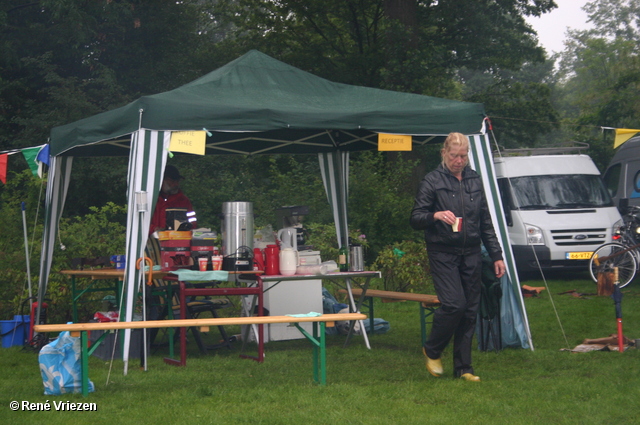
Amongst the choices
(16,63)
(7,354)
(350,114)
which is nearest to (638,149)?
(350,114)

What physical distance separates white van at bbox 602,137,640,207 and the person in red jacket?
842cm

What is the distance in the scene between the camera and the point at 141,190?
21.4 feet

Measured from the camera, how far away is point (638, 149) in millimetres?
13570

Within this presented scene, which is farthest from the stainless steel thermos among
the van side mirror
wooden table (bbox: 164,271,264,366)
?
the van side mirror

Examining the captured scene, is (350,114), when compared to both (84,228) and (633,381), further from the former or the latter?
(84,228)

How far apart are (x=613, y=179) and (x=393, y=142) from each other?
893 centimetres

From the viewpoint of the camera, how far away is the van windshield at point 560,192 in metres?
13.5

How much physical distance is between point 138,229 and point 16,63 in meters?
14.3

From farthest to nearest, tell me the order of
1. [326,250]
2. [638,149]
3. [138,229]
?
[638,149]
[326,250]
[138,229]

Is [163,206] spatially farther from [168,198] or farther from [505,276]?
[505,276]

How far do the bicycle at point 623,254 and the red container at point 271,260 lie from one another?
21.8 feet

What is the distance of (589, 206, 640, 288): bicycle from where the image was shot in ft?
39.1

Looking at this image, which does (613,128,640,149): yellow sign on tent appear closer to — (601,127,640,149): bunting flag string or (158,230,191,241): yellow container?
(601,127,640,149): bunting flag string

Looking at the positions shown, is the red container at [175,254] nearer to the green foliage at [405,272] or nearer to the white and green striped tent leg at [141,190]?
the white and green striped tent leg at [141,190]
